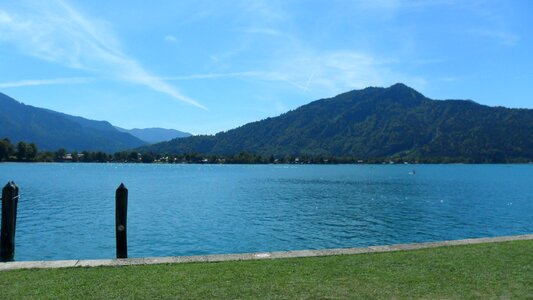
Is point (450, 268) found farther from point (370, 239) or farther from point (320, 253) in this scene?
point (370, 239)

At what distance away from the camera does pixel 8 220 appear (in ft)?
51.8

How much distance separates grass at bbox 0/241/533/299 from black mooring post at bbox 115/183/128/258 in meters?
4.00

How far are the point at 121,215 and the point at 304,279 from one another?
771 cm

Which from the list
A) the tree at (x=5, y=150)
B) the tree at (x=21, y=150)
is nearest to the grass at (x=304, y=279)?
the tree at (x=5, y=150)

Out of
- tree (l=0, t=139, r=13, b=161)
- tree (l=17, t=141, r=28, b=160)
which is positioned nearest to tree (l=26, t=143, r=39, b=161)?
tree (l=17, t=141, r=28, b=160)

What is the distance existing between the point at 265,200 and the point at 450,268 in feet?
152

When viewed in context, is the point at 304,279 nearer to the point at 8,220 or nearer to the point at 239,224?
the point at 8,220

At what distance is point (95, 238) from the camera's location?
94.5ft

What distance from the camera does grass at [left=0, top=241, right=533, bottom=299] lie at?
8320 mm

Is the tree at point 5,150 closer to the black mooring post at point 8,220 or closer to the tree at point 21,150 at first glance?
the tree at point 21,150

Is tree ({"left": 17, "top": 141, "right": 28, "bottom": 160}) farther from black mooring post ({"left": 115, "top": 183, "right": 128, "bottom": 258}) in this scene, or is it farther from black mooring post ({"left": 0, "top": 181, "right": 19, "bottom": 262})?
black mooring post ({"left": 115, "top": 183, "right": 128, "bottom": 258})

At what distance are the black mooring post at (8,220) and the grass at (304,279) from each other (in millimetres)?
5957

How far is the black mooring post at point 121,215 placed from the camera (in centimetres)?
1433

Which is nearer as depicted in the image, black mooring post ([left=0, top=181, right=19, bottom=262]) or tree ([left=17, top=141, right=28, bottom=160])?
black mooring post ([left=0, top=181, right=19, bottom=262])
